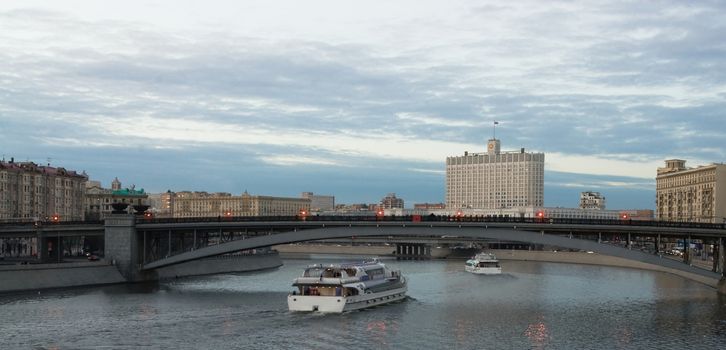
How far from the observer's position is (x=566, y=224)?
323 feet

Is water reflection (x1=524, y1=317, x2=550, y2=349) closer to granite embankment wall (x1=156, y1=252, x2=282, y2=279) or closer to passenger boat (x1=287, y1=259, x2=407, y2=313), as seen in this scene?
passenger boat (x1=287, y1=259, x2=407, y2=313)

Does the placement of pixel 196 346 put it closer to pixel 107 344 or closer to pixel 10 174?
pixel 107 344

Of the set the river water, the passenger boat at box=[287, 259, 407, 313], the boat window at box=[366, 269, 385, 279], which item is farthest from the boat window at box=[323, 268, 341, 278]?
the boat window at box=[366, 269, 385, 279]

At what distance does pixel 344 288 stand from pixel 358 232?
72.7 ft

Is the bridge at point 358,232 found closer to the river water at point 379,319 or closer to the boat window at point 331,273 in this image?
the river water at point 379,319

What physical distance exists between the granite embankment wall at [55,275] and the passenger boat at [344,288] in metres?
32.4

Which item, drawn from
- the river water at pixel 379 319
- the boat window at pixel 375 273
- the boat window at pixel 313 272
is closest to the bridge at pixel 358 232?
the river water at pixel 379 319

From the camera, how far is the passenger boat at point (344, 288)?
266 feet

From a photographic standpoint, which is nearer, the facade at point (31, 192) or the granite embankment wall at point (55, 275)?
the granite embankment wall at point (55, 275)

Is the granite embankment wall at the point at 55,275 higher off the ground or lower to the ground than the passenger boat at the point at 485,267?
higher

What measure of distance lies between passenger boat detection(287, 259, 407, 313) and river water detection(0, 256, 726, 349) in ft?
5.08

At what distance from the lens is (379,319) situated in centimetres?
7838

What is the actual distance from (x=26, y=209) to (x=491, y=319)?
12991cm

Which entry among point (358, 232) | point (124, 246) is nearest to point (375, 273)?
point (358, 232)
